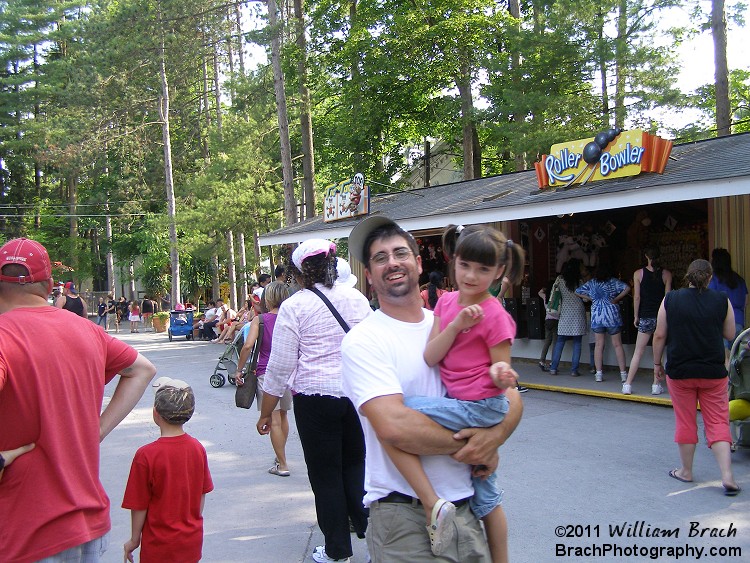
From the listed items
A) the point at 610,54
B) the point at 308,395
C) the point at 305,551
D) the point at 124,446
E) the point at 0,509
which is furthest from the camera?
the point at 610,54

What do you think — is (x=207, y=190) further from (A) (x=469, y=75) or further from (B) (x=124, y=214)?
(B) (x=124, y=214)


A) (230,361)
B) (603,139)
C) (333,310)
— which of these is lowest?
(230,361)

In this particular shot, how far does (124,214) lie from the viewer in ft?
121

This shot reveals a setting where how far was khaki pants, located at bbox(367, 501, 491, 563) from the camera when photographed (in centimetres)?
232

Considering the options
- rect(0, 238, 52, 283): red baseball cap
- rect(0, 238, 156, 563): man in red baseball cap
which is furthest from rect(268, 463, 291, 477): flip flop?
rect(0, 238, 52, 283): red baseball cap

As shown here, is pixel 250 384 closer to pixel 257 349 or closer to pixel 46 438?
pixel 257 349

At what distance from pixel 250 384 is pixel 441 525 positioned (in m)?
4.53

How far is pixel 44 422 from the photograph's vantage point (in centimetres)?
250

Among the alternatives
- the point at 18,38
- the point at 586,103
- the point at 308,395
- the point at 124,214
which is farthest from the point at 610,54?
the point at 18,38

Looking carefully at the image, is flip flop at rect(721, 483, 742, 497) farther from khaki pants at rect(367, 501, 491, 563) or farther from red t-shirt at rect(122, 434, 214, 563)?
red t-shirt at rect(122, 434, 214, 563)

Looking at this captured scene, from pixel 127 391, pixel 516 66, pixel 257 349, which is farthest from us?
pixel 516 66

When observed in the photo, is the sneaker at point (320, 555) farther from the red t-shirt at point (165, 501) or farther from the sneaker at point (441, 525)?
the sneaker at point (441, 525)

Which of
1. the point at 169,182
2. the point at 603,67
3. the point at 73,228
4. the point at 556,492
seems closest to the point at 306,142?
the point at 169,182

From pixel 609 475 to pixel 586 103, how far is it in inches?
623
